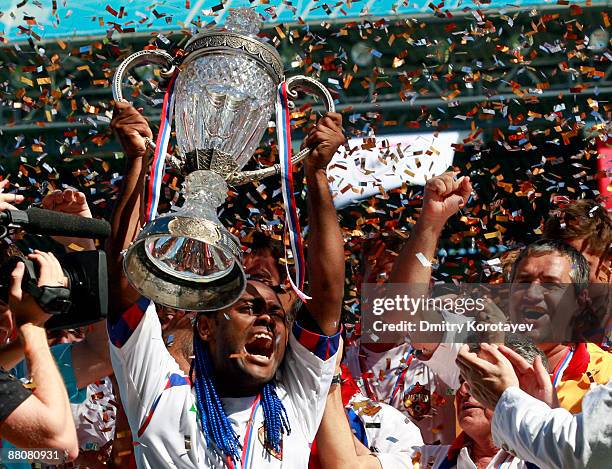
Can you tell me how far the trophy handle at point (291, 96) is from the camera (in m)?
3.63

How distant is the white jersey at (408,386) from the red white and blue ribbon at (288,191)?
37.4 inches

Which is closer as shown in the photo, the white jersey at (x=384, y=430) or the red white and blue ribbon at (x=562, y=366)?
the red white and blue ribbon at (x=562, y=366)

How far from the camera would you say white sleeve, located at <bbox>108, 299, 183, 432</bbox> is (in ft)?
11.6

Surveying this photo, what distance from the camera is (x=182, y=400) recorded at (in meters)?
3.58

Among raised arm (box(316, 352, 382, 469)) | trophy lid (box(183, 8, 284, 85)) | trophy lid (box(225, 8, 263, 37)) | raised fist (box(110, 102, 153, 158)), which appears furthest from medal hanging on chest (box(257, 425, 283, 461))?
trophy lid (box(225, 8, 263, 37))

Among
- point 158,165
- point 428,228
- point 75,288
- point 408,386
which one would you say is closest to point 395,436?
point 408,386

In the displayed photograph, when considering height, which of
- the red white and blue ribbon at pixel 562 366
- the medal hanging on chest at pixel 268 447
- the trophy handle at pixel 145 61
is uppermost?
the trophy handle at pixel 145 61

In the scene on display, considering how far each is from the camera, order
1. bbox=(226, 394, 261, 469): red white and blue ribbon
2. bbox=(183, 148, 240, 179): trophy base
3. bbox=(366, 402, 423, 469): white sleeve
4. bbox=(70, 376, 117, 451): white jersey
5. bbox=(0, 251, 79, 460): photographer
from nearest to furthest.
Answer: bbox=(0, 251, 79, 460): photographer
bbox=(226, 394, 261, 469): red white and blue ribbon
bbox=(183, 148, 240, 179): trophy base
bbox=(366, 402, 423, 469): white sleeve
bbox=(70, 376, 117, 451): white jersey

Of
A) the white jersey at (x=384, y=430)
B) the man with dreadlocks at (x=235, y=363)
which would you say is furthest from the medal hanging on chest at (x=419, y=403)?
the man with dreadlocks at (x=235, y=363)

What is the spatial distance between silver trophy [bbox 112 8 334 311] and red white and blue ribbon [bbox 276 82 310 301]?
4 cm

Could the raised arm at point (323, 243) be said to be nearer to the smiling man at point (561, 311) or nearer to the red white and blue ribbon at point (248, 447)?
the red white and blue ribbon at point (248, 447)

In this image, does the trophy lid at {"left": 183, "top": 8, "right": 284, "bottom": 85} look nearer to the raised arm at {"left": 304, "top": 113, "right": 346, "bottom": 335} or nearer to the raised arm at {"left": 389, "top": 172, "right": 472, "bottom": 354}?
the raised arm at {"left": 304, "top": 113, "right": 346, "bottom": 335}

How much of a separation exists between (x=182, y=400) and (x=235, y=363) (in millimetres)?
207

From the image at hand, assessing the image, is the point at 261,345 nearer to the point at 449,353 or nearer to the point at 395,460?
the point at 395,460
